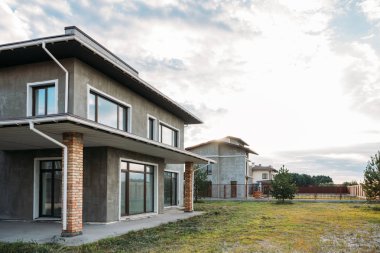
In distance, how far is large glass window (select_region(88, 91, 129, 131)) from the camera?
13734 millimetres

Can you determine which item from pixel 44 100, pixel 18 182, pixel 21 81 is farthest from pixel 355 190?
pixel 21 81

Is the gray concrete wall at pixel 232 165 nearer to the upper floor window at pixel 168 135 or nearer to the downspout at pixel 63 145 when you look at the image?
the upper floor window at pixel 168 135

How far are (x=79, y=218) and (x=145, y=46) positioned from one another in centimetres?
695

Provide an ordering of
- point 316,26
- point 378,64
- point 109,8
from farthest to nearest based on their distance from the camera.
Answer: point 378,64 → point 316,26 → point 109,8

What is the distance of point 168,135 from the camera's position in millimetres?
21375

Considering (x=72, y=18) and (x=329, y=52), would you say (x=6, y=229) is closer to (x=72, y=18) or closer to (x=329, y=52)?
(x=72, y=18)

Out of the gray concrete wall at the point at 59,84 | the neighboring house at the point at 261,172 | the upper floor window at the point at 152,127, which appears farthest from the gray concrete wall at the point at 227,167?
the gray concrete wall at the point at 59,84

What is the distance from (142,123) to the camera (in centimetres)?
1744

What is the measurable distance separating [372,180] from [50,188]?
1975 cm

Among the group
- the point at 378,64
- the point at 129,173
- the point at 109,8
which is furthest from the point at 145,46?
the point at 378,64

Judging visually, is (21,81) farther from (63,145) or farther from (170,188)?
(170,188)

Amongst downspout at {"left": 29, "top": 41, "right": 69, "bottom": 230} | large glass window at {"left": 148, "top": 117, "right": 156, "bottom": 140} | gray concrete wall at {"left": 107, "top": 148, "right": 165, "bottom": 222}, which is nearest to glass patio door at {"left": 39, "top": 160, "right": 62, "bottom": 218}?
gray concrete wall at {"left": 107, "top": 148, "right": 165, "bottom": 222}

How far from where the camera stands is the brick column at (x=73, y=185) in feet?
35.3

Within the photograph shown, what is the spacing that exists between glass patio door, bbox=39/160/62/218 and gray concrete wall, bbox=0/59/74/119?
2373 mm
